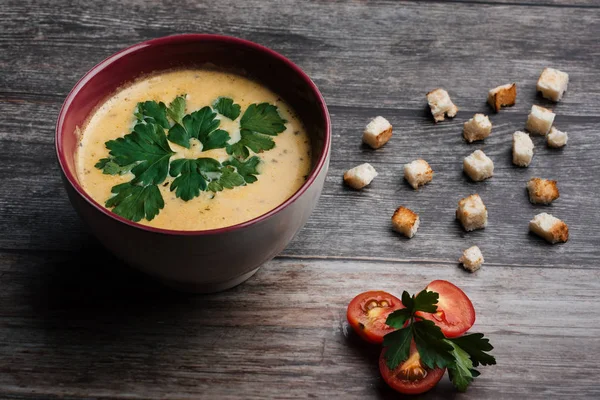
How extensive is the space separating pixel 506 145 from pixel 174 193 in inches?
38.1

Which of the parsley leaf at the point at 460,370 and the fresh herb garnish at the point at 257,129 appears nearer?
the parsley leaf at the point at 460,370

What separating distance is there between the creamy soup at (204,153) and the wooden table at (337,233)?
0.26 m

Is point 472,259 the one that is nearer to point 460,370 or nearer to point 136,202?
point 460,370

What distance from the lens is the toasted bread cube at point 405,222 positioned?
199cm

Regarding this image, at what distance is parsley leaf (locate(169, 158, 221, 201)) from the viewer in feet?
5.63

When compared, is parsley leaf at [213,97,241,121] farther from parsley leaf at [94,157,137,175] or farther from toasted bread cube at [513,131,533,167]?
toasted bread cube at [513,131,533,167]

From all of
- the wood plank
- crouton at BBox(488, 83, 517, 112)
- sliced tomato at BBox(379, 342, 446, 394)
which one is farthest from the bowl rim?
crouton at BBox(488, 83, 517, 112)

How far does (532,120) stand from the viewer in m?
2.24

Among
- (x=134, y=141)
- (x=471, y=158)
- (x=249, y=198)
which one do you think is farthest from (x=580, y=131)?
(x=134, y=141)

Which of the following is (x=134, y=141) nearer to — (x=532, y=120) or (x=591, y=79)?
(x=532, y=120)

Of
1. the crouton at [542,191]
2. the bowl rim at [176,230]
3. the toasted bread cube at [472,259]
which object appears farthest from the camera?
the crouton at [542,191]

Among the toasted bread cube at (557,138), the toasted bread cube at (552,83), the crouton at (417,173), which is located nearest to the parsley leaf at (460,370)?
the crouton at (417,173)

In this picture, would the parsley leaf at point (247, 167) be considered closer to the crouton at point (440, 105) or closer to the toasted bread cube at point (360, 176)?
the toasted bread cube at point (360, 176)

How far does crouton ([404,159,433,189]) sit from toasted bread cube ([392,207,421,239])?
0.37ft
